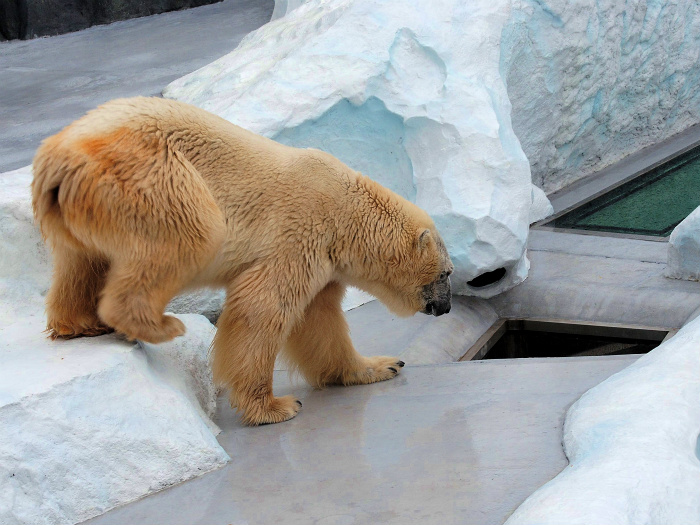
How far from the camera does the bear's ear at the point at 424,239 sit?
3541mm

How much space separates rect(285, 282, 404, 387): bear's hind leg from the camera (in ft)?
12.1

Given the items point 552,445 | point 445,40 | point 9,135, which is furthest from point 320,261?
point 9,135

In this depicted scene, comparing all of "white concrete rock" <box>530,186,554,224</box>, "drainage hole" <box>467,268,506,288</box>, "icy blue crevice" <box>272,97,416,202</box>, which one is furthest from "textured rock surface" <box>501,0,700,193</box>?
"drainage hole" <box>467,268,506,288</box>

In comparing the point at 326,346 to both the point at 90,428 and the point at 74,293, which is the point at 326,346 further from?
the point at 90,428

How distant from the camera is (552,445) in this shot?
115 inches

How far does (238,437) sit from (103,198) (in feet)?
3.41

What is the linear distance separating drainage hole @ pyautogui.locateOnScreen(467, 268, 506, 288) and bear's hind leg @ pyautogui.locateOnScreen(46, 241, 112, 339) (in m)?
2.82

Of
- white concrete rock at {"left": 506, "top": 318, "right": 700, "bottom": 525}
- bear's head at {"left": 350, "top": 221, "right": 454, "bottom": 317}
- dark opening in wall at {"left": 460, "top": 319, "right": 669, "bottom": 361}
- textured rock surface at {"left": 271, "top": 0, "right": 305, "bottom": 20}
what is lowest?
dark opening in wall at {"left": 460, "top": 319, "right": 669, "bottom": 361}

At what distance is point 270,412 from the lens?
336 cm

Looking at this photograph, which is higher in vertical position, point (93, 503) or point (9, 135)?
point (9, 135)

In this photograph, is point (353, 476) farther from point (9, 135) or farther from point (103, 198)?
point (9, 135)

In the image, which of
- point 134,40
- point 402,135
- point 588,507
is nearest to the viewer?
point 588,507

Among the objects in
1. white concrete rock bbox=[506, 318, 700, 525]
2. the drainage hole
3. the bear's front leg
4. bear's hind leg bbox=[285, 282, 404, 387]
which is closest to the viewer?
white concrete rock bbox=[506, 318, 700, 525]

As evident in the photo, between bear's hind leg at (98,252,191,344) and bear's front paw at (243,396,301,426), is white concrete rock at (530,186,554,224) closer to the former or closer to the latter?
bear's front paw at (243,396,301,426)
